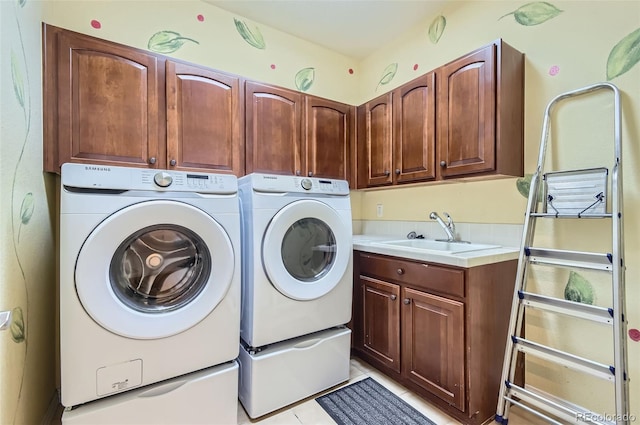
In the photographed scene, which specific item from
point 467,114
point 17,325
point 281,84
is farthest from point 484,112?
point 17,325

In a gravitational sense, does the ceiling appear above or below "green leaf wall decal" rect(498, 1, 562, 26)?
above

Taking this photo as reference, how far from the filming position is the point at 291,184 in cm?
164

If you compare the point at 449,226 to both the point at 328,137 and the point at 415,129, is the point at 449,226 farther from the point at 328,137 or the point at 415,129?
the point at 328,137

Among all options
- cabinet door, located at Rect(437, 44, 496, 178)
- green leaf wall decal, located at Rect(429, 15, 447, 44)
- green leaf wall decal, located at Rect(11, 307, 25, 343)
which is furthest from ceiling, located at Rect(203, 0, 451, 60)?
green leaf wall decal, located at Rect(11, 307, 25, 343)

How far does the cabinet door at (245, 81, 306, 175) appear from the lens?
2033 millimetres

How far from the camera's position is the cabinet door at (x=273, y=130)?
203cm

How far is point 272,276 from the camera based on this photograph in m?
1.52

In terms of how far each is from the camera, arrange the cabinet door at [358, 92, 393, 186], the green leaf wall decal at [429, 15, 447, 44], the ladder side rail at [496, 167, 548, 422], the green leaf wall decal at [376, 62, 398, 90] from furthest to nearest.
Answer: the green leaf wall decal at [376, 62, 398, 90]
the cabinet door at [358, 92, 393, 186]
the green leaf wall decal at [429, 15, 447, 44]
the ladder side rail at [496, 167, 548, 422]

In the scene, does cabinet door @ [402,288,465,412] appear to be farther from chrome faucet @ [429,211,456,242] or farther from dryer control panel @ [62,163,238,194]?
dryer control panel @ [62,163,238,194]

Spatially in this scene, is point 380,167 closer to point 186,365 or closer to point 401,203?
point 401,203

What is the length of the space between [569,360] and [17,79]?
8.11 ft

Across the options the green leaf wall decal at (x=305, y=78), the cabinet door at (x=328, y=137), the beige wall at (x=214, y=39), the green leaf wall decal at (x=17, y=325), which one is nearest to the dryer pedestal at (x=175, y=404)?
the green leaf wall decal at (x=17, y=325)

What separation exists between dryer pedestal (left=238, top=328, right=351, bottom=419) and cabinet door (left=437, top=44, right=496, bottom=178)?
123 cm

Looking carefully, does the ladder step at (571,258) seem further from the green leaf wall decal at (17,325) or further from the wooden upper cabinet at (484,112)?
the green leaf wall decal at (17,325)
